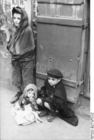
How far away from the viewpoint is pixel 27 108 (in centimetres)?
331

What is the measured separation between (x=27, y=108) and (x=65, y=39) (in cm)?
134

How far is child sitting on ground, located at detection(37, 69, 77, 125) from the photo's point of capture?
299cm

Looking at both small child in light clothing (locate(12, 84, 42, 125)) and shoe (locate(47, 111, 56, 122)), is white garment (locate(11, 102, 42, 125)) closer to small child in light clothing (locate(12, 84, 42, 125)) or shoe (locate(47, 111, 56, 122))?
small child in light clothing (locate(12, 84, 42, 125))

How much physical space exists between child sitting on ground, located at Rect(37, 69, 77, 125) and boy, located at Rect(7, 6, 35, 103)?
0.45 meters

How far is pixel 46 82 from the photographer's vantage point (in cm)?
321

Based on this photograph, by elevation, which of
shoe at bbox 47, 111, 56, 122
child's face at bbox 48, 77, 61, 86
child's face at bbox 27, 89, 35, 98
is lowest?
shoe at bbox 47, 111, 56, 122

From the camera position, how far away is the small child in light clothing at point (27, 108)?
306cm

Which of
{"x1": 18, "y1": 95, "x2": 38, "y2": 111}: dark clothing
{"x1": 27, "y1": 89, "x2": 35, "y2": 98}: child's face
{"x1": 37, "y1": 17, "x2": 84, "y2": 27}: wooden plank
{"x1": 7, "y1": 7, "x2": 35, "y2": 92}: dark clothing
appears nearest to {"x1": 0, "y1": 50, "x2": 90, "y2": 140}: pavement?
{"x1": 18, "y1": 95, "x2": 38, "y2": 111}: dark clothing

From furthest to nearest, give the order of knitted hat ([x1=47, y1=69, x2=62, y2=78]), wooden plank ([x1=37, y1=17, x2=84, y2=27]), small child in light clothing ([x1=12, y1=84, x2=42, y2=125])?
small child in light clothing ([x1=12, y1=84, x2=42, y2=125]) → knitted hat ([x1=47, y1=69, x2=62, y2=78]) → wooden plank ([x1=37, y1=17, x2=84, y2=27])

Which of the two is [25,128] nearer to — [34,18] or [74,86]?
[74,86]

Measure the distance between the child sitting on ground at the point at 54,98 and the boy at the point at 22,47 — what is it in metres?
0.45

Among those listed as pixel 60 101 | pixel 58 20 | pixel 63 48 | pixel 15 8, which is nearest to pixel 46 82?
pixel 60 101

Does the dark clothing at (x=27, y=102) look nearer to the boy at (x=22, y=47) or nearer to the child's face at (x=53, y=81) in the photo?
the boy at (x=22, y=47)

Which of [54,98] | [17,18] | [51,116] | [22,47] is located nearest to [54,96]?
→ [54,98]
